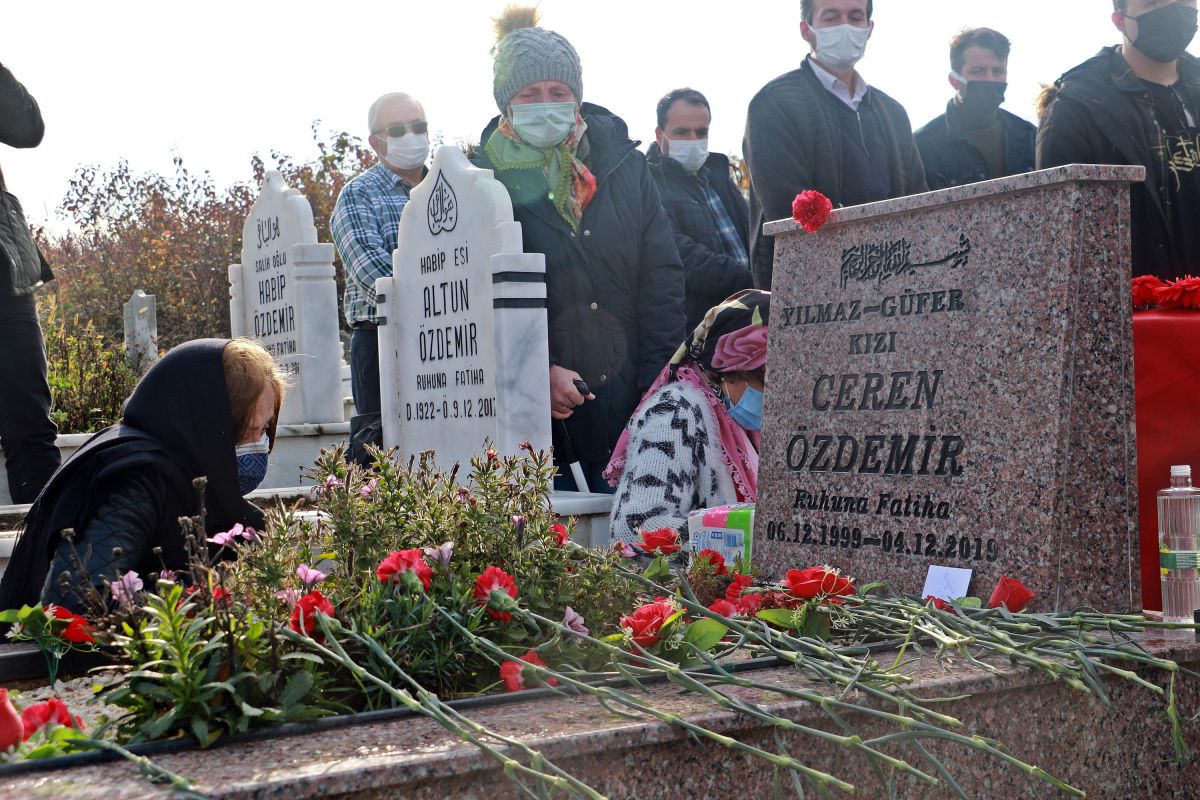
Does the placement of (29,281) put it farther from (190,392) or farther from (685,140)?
(685,140)

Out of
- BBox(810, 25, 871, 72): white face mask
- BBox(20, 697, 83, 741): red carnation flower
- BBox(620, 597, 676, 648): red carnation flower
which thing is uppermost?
BBox(810, 25, 871, 72): white face mask

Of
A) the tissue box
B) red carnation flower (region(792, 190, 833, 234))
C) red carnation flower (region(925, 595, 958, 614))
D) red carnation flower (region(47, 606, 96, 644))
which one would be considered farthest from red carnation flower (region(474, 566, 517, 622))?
red carnation flower (region(792, 190, 833, 234))

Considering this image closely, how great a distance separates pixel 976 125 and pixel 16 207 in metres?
4.36

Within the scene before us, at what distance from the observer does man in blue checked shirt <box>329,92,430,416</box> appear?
7043mm

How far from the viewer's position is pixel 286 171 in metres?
18.3

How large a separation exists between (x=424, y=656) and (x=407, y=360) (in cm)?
448

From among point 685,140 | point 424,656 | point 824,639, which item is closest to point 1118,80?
point 685,140

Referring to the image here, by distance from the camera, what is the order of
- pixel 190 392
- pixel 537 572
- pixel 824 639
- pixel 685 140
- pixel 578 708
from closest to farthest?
pixel 578 708, pixel 537 572, pixel 824 639, pixel 190 392, pixel 685 140

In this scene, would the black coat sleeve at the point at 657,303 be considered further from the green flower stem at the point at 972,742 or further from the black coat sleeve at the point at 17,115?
the green flower stem at the point at 972,742

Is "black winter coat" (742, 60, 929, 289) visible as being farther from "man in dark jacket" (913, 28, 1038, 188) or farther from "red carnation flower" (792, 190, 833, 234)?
"red carnation flower" (792, 190, 833, 234)

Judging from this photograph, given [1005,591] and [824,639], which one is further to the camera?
[1005,591]

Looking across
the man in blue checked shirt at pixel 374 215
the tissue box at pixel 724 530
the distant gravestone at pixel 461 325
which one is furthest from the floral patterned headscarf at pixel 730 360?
the man in blue checked shirt at pixel 374 215

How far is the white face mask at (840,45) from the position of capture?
5.29m

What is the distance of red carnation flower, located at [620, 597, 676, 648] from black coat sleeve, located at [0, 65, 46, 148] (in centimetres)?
420
